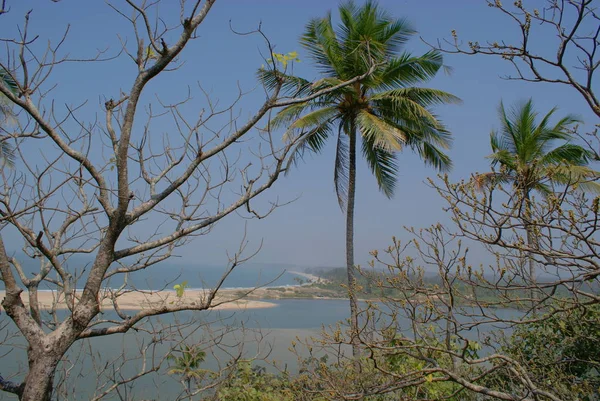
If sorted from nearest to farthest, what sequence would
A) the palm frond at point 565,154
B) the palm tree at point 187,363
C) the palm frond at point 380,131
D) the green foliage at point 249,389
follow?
the palm tree at point 187,363 → the green foliage at point 249,389 → the palm frond at point 380,131 → the palm frond at point 565,154

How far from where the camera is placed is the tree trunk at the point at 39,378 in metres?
2.49

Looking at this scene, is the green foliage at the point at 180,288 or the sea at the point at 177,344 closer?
the green foliage at the point at 180,288

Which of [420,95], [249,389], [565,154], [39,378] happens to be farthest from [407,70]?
[39,378]

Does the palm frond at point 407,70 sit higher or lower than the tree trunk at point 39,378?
higher

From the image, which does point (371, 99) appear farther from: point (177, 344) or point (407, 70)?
point (177, 344)

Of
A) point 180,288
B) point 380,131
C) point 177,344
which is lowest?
point 177,344

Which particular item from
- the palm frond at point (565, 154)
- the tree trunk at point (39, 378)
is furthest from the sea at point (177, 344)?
the palm frond at point (565, 154)

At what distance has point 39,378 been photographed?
8.21 ft

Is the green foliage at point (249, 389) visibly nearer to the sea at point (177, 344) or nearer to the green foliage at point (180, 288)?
the sea at point (177, 344)

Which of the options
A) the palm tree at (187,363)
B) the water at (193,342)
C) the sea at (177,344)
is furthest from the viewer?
the water at (193,342)

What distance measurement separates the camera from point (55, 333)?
2.62 meters

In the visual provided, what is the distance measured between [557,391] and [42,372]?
4096 mm

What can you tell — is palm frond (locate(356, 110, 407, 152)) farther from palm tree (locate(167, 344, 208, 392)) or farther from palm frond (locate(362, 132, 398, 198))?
palm tree (locate(167, 344, 208, 392))

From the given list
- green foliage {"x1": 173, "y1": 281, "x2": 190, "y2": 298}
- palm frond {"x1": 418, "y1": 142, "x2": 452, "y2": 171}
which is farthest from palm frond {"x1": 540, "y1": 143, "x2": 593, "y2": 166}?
green foliage {"x1": 173, "y1": 281, "x2": 190, "y2": 298}
